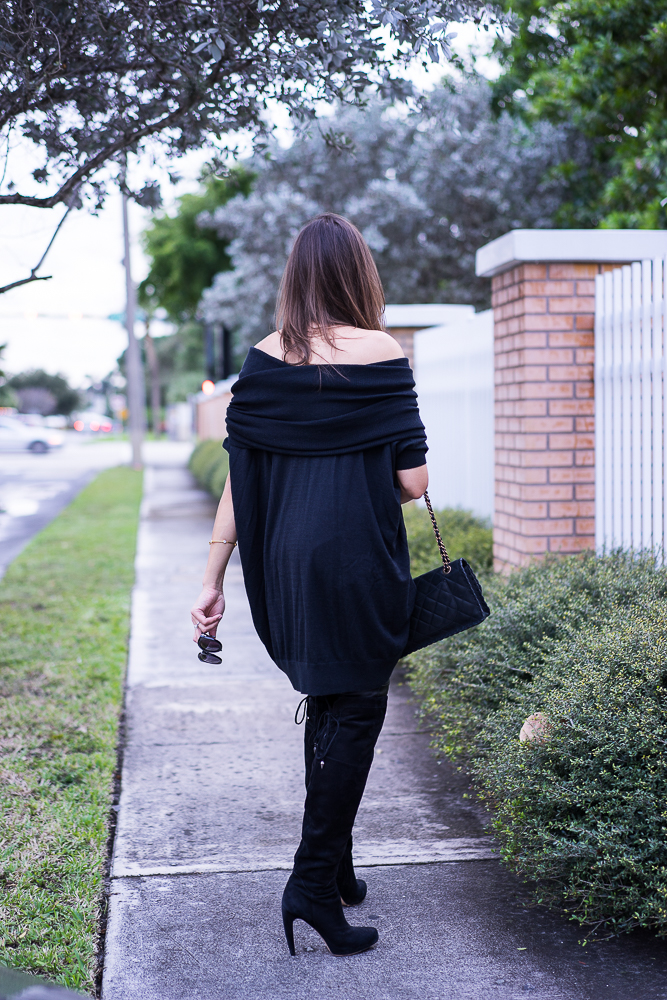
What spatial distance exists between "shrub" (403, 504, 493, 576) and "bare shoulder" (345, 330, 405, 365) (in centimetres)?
278

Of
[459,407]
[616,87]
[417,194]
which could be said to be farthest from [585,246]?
[417,194]

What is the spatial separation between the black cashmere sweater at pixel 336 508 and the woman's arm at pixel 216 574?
17 cm

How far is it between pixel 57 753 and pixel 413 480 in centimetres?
236

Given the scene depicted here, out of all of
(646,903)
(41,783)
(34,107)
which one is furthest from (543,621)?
(34,107)

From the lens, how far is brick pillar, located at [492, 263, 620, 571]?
4.64 m

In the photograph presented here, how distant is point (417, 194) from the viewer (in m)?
14.2

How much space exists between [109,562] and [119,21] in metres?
6.14

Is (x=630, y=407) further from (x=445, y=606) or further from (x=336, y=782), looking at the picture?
(x=336, y=782)

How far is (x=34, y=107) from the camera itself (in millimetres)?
3855

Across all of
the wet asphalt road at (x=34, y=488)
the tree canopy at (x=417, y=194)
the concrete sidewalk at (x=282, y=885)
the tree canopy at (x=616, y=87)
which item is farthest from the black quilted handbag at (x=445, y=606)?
the tree canopy at (x=417, y=194)

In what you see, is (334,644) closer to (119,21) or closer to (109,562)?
(119,21)

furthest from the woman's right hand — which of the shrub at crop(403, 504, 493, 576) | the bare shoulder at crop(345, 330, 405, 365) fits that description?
the shrub at crop(403, 504, 493, 576)

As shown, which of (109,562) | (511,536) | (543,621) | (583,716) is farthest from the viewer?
(109,562)

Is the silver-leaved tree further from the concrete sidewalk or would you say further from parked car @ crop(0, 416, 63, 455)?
parked car @ crop(0, 416, 63, 455)
